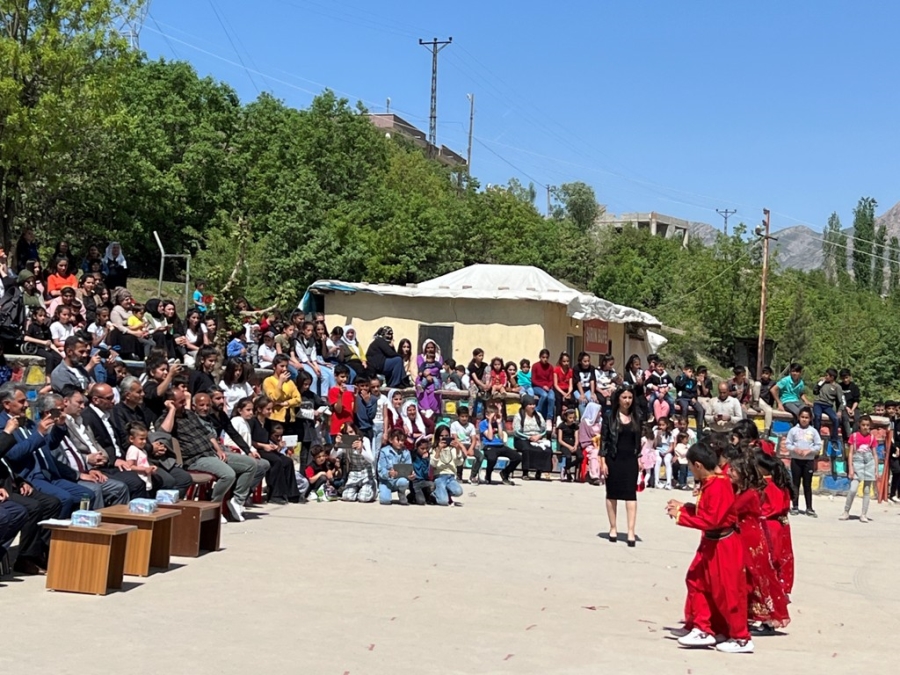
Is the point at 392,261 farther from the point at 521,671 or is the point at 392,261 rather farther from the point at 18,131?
the point at 521,671

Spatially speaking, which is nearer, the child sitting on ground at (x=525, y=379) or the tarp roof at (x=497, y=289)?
the child sitting on ground at (x=525, y=379)

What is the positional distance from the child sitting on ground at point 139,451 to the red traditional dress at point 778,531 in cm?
621

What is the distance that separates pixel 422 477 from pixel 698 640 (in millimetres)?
9279

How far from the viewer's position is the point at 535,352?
2819 cm

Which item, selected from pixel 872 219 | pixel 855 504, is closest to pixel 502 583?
pixel 855 504

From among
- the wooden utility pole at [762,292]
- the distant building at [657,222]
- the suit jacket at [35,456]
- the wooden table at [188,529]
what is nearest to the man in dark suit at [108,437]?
the wooden table at [188,529]

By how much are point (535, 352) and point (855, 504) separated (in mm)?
8776

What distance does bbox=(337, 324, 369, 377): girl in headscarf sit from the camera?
74.4ft

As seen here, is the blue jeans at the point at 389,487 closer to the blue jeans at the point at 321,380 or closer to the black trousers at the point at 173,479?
the blue jeans at the point at 321,380

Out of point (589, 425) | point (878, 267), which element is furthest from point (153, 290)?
point (878, 267)

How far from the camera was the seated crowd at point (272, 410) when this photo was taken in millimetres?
11250

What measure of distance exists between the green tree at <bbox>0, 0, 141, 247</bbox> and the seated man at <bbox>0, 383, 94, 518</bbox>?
16430mm

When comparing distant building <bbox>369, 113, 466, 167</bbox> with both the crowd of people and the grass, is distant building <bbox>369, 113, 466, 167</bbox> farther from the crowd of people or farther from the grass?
the crowd of people

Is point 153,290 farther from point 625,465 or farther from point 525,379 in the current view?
point 625,465
